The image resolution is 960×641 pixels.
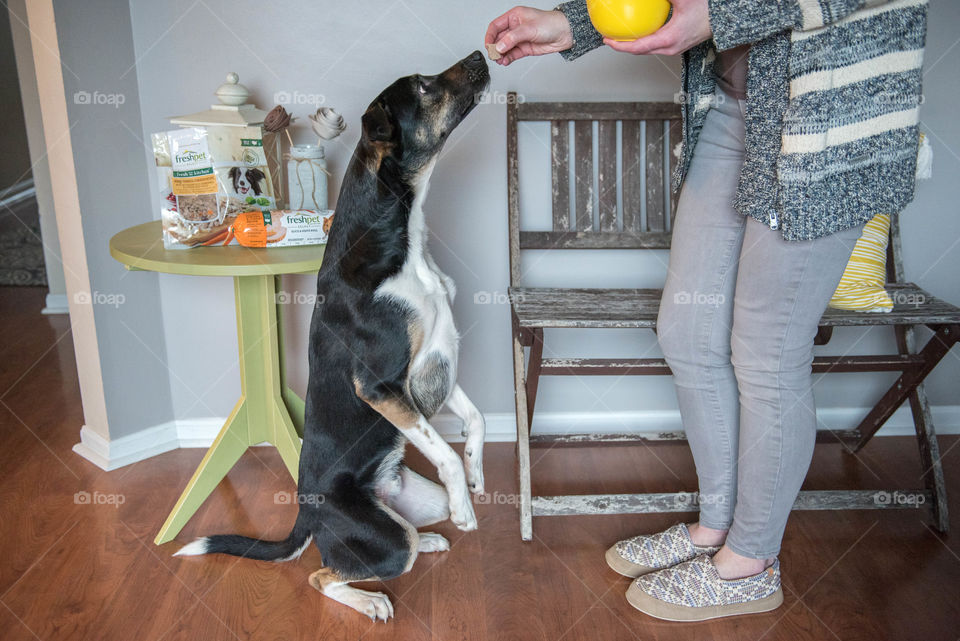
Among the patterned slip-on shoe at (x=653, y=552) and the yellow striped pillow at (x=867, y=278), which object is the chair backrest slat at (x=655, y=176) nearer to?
the yellow striped pillow at (x=867, y=278)

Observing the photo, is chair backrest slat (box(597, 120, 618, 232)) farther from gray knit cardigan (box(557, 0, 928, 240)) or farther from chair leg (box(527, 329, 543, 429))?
gray knit cardigan (box(557, 0, 928, 240))

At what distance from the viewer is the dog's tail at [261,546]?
1.72 m

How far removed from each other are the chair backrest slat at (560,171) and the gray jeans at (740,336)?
65cm

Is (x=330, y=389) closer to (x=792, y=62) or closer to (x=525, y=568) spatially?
(x=525, y=568)

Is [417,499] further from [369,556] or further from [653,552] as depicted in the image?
[653,552]

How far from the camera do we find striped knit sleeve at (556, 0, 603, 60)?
1.56 metres

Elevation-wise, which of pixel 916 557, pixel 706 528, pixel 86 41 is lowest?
pixel 916 557

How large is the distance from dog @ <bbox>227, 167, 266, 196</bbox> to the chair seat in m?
0.73

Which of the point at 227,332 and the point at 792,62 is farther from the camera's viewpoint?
the point at 227,332

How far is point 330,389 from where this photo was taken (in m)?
1.67

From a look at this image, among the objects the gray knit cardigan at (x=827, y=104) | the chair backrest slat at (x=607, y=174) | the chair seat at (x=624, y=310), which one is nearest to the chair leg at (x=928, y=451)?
the chair seat at (x=624, y=310)

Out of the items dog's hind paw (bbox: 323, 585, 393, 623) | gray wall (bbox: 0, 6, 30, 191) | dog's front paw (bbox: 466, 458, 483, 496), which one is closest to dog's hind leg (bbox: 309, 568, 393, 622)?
dog's hind paw (bbox: 323, 585, 393, 623)

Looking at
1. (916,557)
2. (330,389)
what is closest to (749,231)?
(330,389)

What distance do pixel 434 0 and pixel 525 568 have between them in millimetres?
1557
